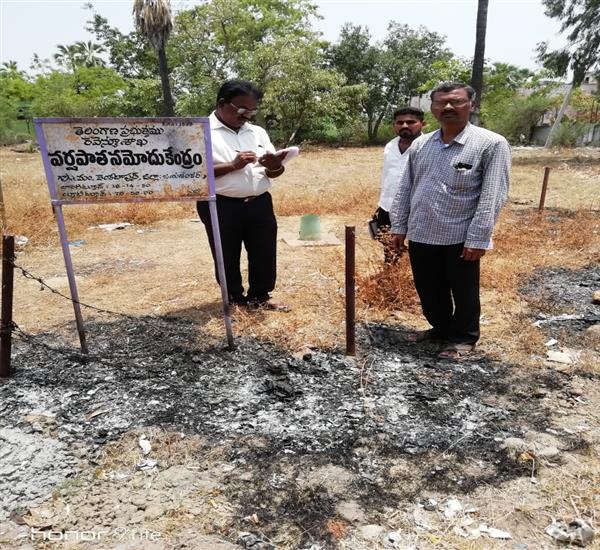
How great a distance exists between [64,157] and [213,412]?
5.71 feet

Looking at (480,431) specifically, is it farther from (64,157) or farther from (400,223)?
(64,157)

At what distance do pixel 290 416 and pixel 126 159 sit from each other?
1819 mm

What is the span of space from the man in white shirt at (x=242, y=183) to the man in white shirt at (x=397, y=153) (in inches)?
38.5

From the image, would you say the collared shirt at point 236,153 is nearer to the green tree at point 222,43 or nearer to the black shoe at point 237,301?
the black shoe at point 237,301

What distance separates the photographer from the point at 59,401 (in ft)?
9.11

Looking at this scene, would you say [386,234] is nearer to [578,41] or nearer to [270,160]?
[270,160]

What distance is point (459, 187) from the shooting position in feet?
9.45

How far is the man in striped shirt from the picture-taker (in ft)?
9.12

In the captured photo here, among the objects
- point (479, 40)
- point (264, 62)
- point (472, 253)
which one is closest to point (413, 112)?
point (472, 253)

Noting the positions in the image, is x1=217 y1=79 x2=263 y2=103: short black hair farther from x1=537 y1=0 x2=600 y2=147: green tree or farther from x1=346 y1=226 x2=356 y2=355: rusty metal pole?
x1=537 y1=0 x2=600 y2=147: green tree

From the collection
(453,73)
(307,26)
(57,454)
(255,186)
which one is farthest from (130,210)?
(307,26)

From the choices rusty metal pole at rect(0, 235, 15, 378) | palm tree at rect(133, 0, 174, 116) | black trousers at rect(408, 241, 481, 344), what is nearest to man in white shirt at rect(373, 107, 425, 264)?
black trousers at rect(408, 241, 481, 344)

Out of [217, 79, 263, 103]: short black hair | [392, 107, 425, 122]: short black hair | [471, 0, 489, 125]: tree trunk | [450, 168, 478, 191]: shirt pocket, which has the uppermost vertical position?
[471, 0, 489, 125]: tree trunk

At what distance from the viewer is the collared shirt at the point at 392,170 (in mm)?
3973
